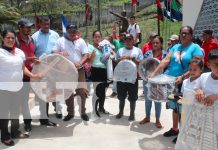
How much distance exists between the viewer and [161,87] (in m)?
5.04

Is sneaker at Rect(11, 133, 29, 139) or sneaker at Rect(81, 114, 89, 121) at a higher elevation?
sneaker at Rect(81, 114, 89, 121)

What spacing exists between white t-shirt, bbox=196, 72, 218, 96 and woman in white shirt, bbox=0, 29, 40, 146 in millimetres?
2569

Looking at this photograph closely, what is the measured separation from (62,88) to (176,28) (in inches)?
611

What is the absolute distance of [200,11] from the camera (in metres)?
10.1

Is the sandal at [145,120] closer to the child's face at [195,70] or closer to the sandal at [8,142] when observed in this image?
the child's face at [195,70]

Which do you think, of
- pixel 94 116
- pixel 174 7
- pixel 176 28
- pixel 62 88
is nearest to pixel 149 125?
pixel 94 116

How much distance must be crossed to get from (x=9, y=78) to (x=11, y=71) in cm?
10

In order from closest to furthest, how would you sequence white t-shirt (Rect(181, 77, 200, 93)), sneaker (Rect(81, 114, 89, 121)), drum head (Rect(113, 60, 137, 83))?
white t-shirt (Rect(181, 77, 200, 93))
drum head (Rect(113, 60, 137, 83))
sneaker (Rect(81, 114, 89, 121))

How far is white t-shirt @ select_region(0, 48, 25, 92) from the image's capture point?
486 cm

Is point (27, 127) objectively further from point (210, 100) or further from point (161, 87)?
point (210, 100)

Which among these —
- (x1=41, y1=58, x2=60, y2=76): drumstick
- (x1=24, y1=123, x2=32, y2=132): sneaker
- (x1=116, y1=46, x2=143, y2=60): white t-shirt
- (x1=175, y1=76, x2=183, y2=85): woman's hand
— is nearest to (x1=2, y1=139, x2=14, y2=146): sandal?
(x1=24, y1=123, x2=32, y2=132): sneaker

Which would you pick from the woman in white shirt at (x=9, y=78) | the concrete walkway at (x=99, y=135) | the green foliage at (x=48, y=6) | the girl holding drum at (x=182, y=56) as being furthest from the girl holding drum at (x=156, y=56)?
the green foliage at (x=48, y=6)

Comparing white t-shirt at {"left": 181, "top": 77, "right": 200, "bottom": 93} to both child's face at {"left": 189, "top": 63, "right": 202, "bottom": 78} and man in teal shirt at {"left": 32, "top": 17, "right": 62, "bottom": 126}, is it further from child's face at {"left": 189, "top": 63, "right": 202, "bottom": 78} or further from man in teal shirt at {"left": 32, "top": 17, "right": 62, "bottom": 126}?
man in teal shirt at {"left": 32, "top": 17, "right": 62, "bottom": 126}

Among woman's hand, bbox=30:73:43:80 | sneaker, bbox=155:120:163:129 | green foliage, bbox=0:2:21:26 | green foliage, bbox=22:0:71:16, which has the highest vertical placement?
green foliage, bbox=22:0:71:16
